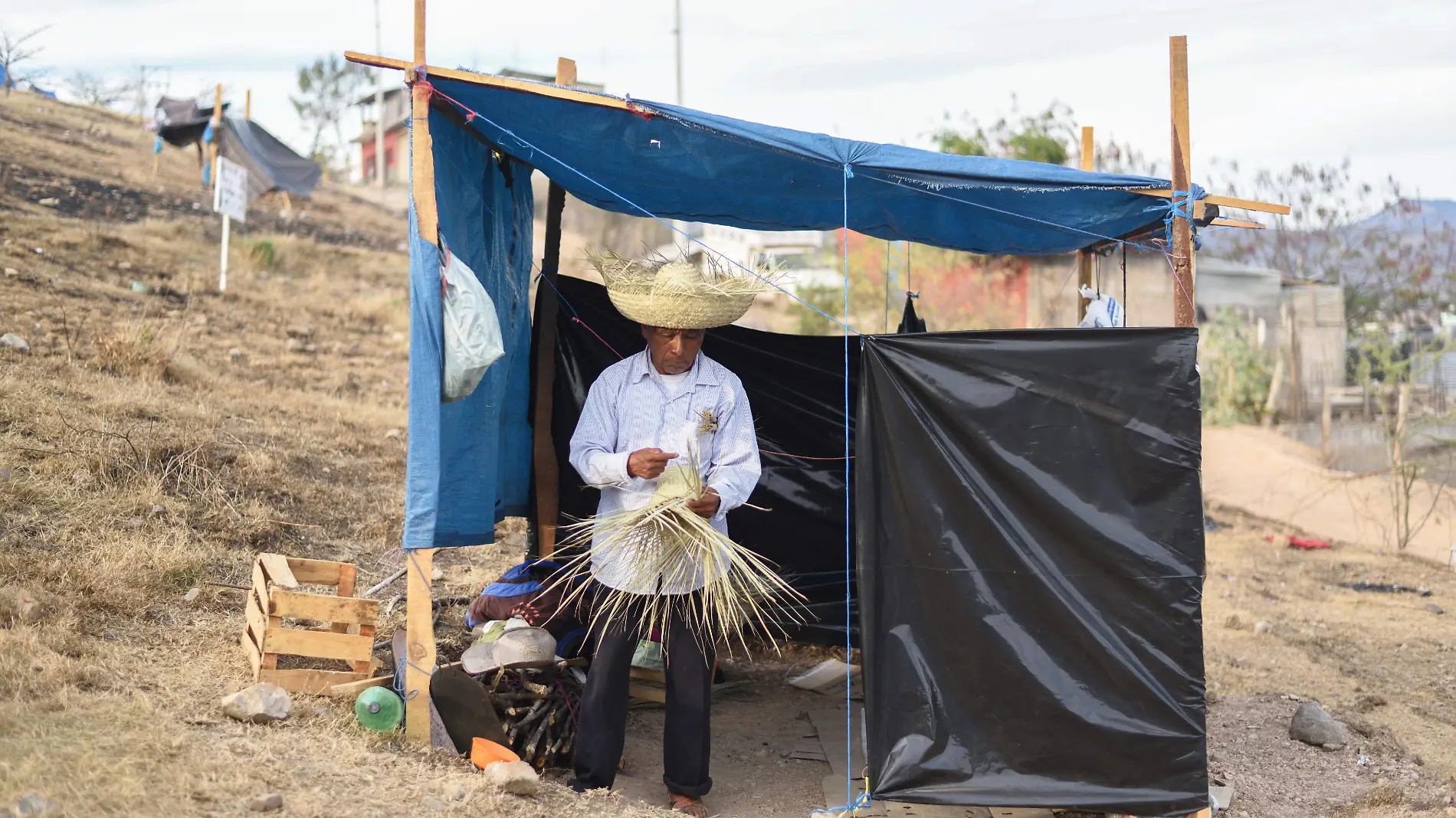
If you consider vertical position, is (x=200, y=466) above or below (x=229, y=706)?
above

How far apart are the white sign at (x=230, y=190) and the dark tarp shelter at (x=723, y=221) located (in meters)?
7.32

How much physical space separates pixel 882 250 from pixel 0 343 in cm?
1175

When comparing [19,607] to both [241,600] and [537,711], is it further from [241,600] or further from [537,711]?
[537,711]

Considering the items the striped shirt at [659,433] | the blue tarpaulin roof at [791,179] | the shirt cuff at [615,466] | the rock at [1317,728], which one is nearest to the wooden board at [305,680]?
the striped shirt at [659,433]

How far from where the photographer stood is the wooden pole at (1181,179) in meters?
3.87

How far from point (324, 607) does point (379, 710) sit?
43 centimetres

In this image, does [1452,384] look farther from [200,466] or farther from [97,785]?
[97,785]

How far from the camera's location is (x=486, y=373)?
166 inches

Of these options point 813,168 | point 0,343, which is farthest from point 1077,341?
point 0,343

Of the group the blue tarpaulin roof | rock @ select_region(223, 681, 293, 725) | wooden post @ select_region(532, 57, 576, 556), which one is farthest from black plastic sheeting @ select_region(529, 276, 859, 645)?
rock @ select_region(223, 681, 293, 725)

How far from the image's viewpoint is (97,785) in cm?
286

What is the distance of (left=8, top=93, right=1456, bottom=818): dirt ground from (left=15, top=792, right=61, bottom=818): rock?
19 millimetres

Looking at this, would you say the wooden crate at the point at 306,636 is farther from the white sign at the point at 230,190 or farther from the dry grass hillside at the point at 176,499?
the white sign at the point at 230,190

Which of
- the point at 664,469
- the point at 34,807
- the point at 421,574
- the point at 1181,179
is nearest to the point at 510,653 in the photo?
the point at 421,574
